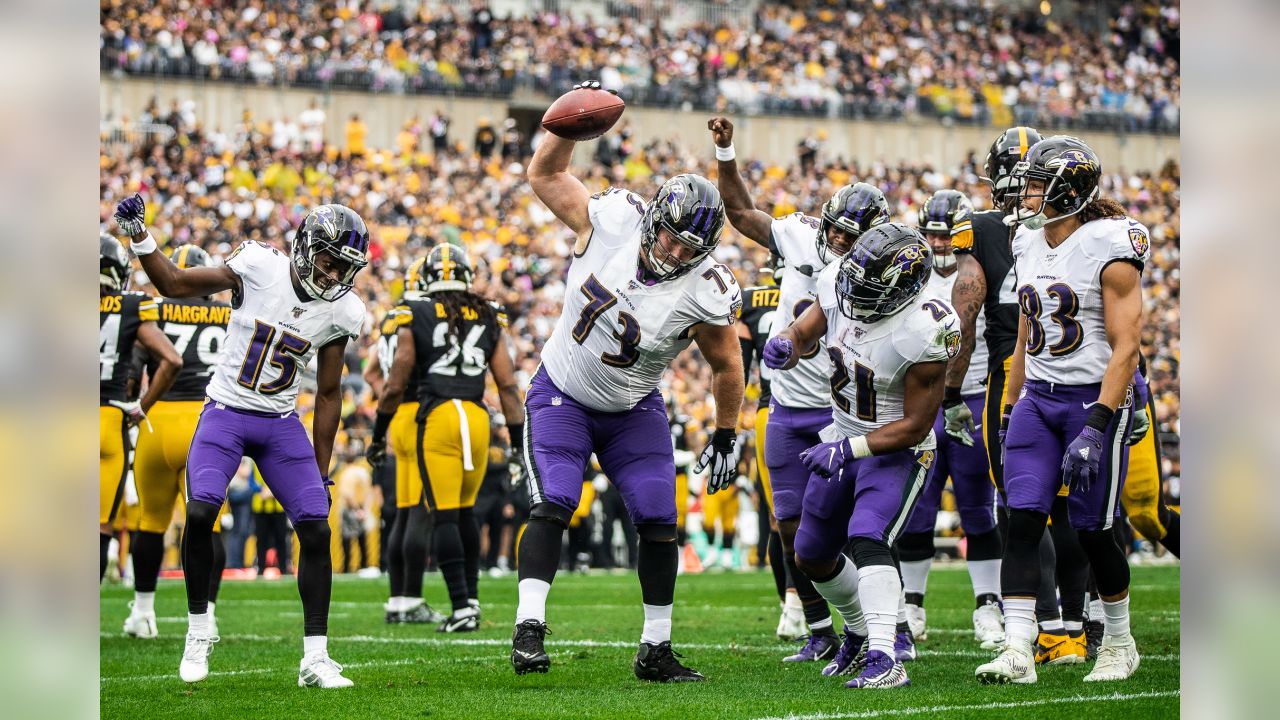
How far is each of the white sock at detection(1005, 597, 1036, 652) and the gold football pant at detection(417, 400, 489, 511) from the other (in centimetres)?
455

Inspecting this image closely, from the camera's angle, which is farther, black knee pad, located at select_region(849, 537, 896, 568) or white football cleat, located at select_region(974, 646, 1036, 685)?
black knee pad, located at select_region(849, 537, 896, 568)

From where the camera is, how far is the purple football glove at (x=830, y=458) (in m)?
6.20

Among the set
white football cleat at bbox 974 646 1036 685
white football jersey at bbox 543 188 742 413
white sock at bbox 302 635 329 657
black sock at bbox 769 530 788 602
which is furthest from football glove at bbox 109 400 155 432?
white football cleat at bbox 974 646 1036 685

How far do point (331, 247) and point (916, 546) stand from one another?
12.8 feet

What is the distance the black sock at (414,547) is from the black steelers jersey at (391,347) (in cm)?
86

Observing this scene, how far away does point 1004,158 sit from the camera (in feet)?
24.1

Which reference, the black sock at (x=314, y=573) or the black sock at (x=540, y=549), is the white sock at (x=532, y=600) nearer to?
the black sock at (x=540, y=549)

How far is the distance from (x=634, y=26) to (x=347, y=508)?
21648 mm

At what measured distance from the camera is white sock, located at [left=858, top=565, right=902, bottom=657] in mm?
6043

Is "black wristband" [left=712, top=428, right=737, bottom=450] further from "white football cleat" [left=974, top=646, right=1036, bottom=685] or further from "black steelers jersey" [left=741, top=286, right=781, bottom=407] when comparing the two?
"black steelers jersey" [left=741, top=286, right=781, bottom=407]

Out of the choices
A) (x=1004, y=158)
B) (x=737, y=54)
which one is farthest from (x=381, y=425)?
(x=737, y=54)

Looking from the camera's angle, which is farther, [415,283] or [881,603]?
[415,283]

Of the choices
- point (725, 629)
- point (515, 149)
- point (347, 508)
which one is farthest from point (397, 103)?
point (725, 629)

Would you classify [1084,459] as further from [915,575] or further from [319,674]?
[319,674]
